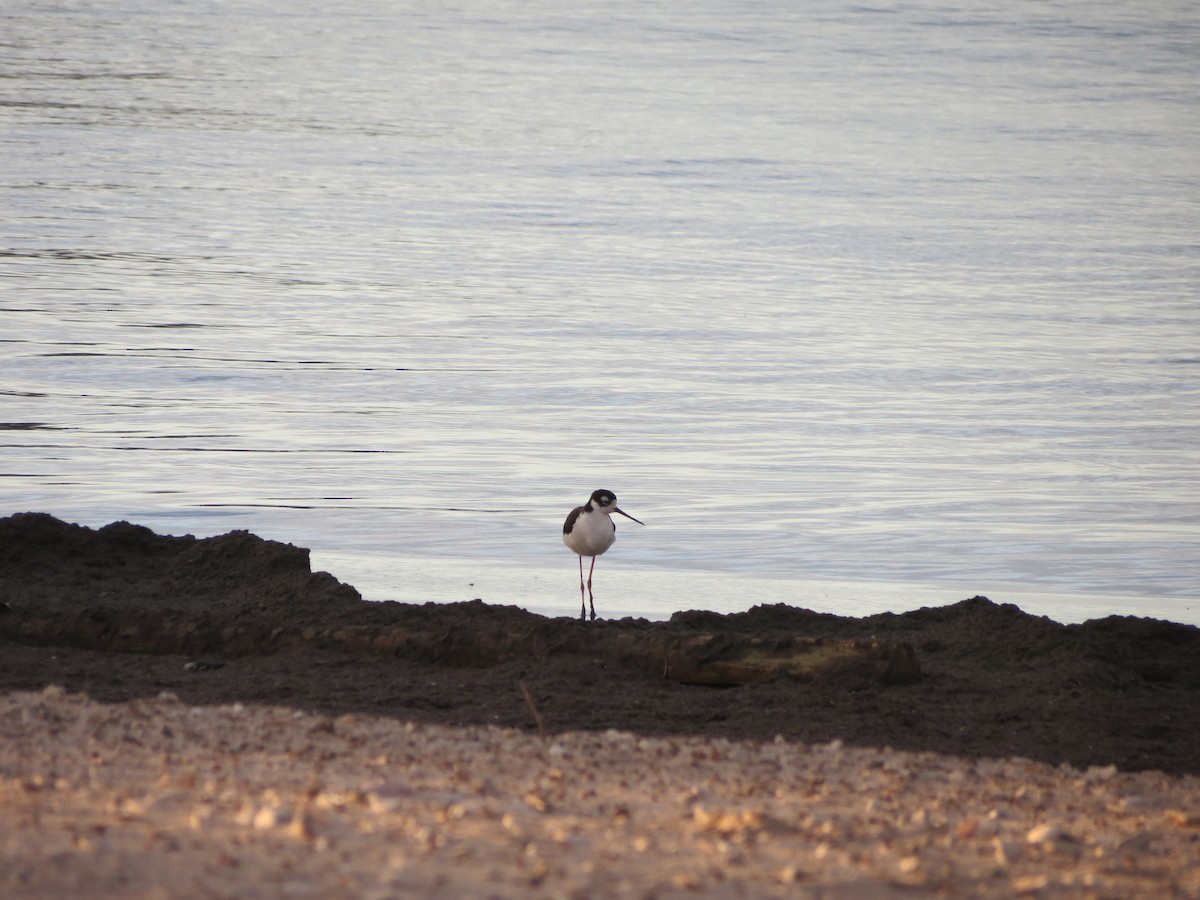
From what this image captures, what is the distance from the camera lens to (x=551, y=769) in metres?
5.50

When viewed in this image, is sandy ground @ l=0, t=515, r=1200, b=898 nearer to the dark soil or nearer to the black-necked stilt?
the dark soil

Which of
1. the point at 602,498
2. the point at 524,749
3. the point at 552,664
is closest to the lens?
the point at 524,749

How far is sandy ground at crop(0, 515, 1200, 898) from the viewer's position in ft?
13.9

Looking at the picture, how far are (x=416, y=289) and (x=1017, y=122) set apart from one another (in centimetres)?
2146

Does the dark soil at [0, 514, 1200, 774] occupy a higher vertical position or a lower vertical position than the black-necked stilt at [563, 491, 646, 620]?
lower

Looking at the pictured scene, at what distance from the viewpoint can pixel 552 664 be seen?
24.6 ft

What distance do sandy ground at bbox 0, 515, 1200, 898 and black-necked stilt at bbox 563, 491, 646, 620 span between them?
152 centimetres

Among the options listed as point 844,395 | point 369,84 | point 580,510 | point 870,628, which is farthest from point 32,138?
point 870,628

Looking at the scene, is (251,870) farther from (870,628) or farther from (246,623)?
(870,628)

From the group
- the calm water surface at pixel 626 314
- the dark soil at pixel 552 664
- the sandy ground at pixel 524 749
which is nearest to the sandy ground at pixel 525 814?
the sandy ground at pixel 524 749

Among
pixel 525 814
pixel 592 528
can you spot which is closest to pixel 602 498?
pixel 592 528

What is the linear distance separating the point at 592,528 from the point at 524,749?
12.4 feet

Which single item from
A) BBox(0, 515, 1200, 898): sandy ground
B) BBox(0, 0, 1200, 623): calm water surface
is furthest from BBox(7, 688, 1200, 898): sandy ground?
BBox(0, 0, 1200, 623): calm water surface

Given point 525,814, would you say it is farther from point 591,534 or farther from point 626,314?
point 626,314
